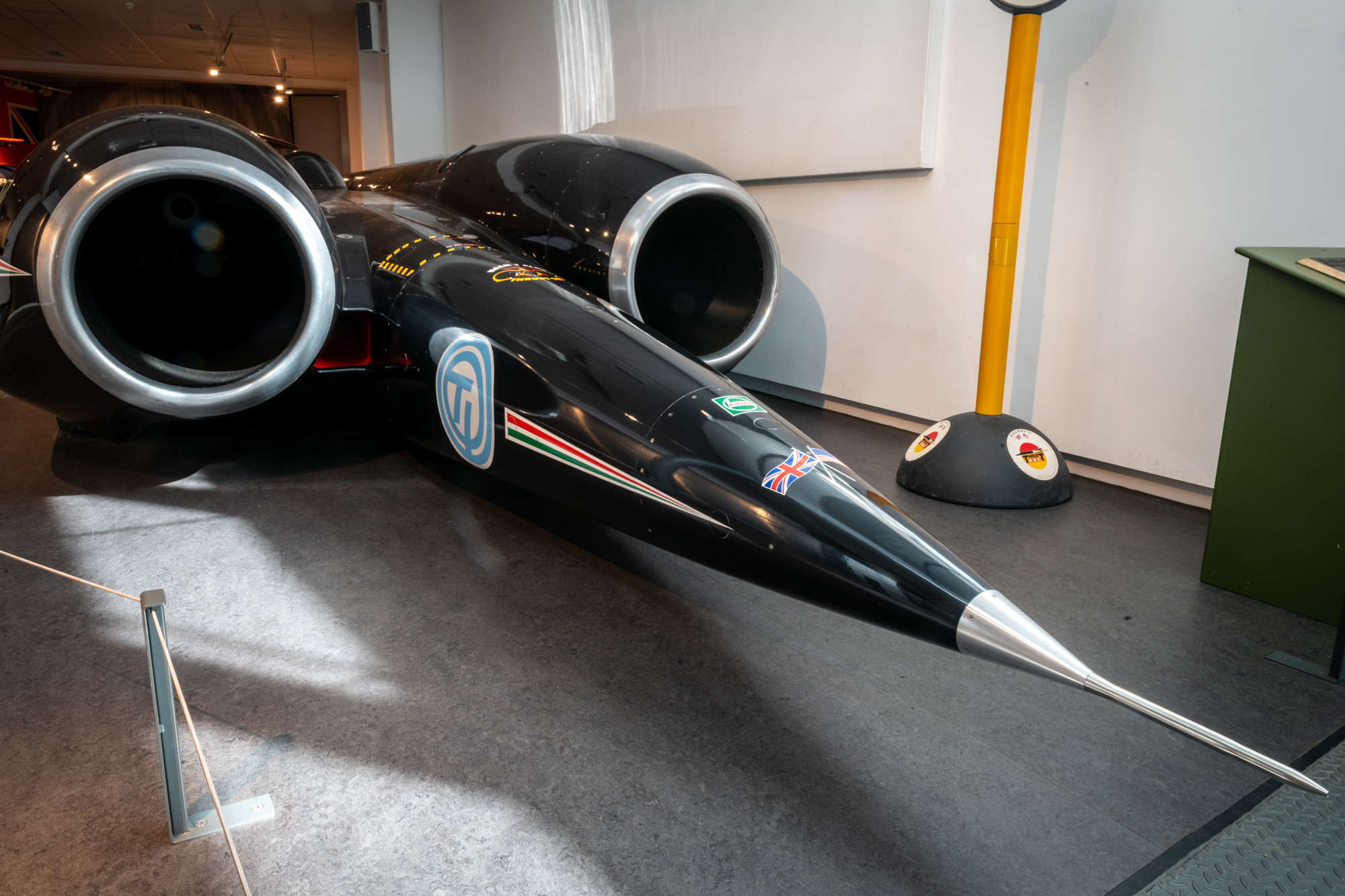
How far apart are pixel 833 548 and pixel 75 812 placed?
1043mm

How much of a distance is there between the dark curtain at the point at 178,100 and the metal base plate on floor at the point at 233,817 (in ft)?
59.5

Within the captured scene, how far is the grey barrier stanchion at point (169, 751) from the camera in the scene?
983mm

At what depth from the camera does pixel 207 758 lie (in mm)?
1202

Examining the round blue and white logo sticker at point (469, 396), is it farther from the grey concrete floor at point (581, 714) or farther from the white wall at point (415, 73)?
the white wall at point (415, 73)

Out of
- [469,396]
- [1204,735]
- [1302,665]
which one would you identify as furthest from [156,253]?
[1302,665]

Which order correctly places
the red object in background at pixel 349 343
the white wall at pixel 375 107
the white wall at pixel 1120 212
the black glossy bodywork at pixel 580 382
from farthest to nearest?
the white wall at pixel 375 107 → the red object in background at pixel 349 343 → the white wall at pixel 1120 212 → the black glossy bodywork at pixel 580 382

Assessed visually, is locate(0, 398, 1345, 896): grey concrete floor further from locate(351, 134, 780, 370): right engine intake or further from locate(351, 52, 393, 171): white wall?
locate(351, 52, 393, 171): white wall

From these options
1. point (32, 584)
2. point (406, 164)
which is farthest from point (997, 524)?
point (406, 164)

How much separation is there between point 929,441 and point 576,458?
1.34 m

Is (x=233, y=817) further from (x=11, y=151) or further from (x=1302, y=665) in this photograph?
(x=11, y=151)

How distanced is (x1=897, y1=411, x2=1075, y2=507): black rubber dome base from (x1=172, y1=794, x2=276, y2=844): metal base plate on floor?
185 cm

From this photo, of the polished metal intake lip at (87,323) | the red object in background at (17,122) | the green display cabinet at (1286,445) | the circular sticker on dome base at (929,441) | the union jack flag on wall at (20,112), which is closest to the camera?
the green display cabinet at (1286,445)

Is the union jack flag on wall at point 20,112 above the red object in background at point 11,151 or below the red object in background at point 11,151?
above

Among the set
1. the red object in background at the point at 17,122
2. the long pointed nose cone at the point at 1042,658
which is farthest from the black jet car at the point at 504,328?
the red object in background at the point at 17,122
